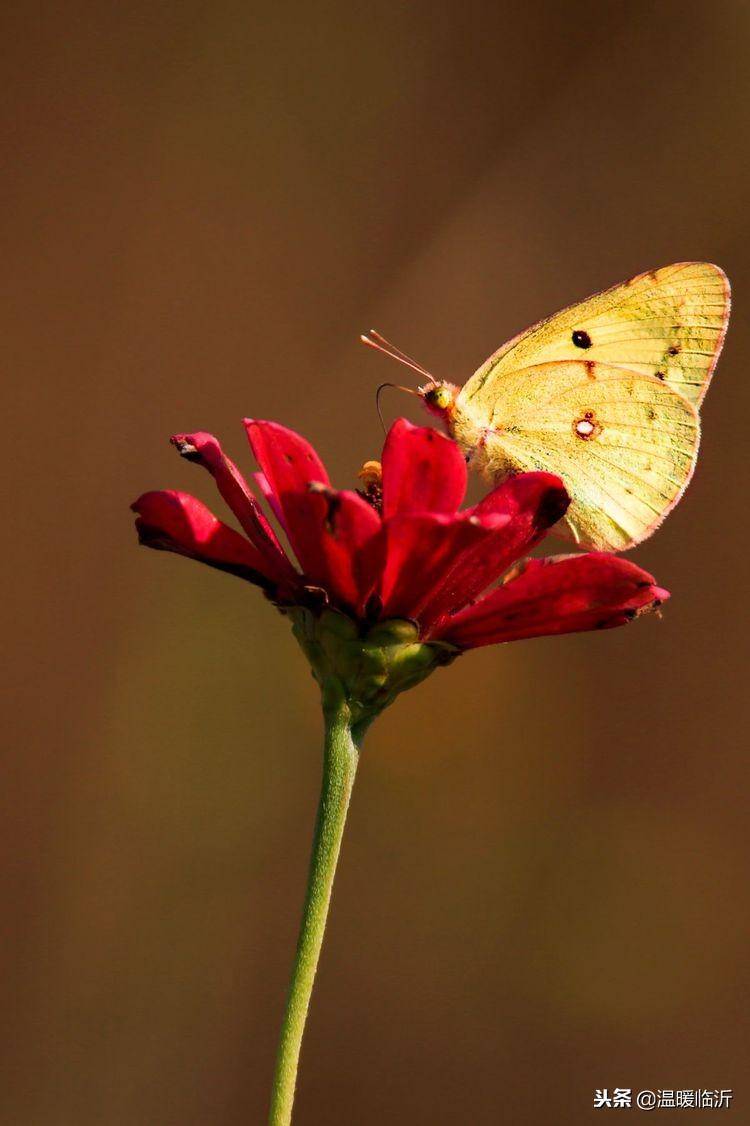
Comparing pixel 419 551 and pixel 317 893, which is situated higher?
pixel 419 551

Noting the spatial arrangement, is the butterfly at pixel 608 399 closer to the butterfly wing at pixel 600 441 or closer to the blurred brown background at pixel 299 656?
the butterfly wing at pixel 600 441

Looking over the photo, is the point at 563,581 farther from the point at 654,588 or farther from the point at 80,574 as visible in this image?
the point at 80,574

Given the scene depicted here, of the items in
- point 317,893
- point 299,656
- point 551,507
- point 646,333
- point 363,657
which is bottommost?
point 317,893

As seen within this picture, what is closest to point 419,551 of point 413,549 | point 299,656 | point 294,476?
point 413,549

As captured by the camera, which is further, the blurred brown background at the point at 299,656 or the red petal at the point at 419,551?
the blurred brown background at the point at 299,656

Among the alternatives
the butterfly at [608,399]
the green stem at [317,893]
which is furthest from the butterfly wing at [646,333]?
the green stem at [317,893]

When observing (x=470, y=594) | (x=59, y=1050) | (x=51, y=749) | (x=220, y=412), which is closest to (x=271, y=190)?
(x=220, y=412)

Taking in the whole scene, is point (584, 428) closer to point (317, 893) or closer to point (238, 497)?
point (238, 497)
